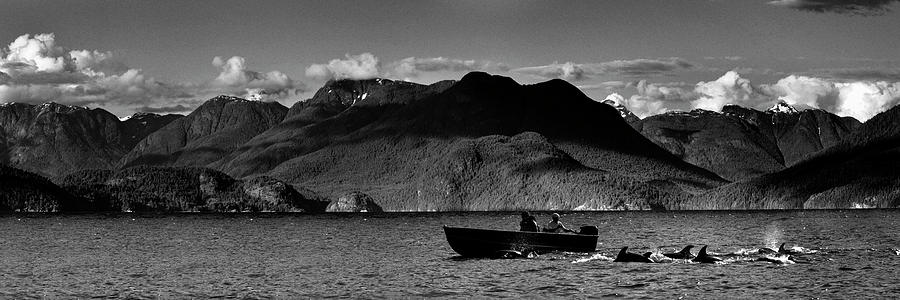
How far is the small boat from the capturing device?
327 ft

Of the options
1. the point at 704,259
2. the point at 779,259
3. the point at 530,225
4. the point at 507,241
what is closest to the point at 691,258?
the point at 704,259

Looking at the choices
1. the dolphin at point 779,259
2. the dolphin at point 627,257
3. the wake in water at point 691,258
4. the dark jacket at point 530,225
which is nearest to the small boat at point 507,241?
the dark jacket at point 530,225

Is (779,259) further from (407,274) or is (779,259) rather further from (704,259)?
(407,274)

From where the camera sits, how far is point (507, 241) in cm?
9975

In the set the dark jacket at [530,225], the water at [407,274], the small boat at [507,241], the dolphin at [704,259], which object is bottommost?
the water at [407,274]

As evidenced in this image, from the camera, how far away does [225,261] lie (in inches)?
4104

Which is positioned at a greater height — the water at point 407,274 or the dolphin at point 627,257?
the dolphin at point 627,257

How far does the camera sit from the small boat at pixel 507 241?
9975 centimetres

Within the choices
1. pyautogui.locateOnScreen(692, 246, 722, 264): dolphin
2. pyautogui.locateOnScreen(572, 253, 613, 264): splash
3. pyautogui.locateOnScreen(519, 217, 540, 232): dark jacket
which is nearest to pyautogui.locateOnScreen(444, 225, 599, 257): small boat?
pyautogui.locateOnScreen(519, 217, 540, 232): dark jacket

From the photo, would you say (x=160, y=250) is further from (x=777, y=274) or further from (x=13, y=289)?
(x=777, y=274)

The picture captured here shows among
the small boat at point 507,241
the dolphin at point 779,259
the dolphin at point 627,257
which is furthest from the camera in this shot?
the small boat at point 507,241

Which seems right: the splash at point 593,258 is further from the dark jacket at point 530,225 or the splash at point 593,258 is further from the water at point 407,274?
the dark jacket at point 530,225

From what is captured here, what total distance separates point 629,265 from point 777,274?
12841 mm

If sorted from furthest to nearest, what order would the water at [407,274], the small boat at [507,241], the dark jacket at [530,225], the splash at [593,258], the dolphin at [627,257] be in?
1. the dark jacket at [530,225]
2. the small boat at [507,241]
3. the splash at [593,258]
4. the dolphin at [627,257]
5. the water at [407,274]
